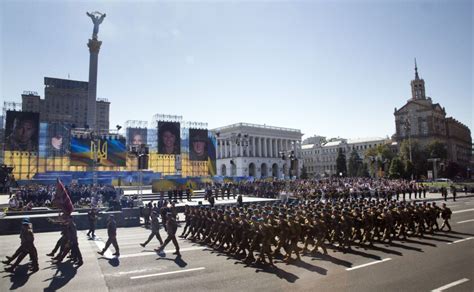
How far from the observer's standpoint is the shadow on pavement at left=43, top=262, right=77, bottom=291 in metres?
8.81

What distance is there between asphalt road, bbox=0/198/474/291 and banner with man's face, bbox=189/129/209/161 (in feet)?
125

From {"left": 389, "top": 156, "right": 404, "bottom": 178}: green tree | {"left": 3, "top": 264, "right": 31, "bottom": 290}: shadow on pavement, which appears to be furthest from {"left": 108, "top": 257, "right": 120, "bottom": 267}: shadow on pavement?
{"left": 389, "top": 156, "right": 404, "bottom": 178}: green tree

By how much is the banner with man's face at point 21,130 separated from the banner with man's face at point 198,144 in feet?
69.8

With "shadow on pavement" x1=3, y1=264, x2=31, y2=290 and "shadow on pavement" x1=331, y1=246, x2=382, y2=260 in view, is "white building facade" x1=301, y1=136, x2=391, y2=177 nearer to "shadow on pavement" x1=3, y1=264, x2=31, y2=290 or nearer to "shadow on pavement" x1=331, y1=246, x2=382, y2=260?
"shadow on pavement" x1=331, y1=246, x2=382, y2=260

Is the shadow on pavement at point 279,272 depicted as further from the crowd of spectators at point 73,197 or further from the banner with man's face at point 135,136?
the banner with man's face at point 135,136

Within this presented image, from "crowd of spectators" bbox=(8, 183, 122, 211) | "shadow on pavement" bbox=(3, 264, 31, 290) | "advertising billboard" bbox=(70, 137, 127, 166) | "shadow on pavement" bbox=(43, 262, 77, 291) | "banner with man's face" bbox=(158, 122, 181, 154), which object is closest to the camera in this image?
"shadow on pavement" bbox=(43, 262, 77, 291)

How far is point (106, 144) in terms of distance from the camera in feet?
160

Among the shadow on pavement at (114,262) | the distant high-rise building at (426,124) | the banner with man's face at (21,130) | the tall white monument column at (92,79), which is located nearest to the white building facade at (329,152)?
the distant high-rise building at (426,124)

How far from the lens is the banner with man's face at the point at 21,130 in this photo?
133 ft

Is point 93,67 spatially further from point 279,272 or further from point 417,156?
point 417,156

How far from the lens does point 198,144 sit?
52.1m

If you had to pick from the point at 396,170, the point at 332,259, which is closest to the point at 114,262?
the point at 332,259

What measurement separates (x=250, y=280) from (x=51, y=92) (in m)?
131

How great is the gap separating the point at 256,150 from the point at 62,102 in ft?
248
